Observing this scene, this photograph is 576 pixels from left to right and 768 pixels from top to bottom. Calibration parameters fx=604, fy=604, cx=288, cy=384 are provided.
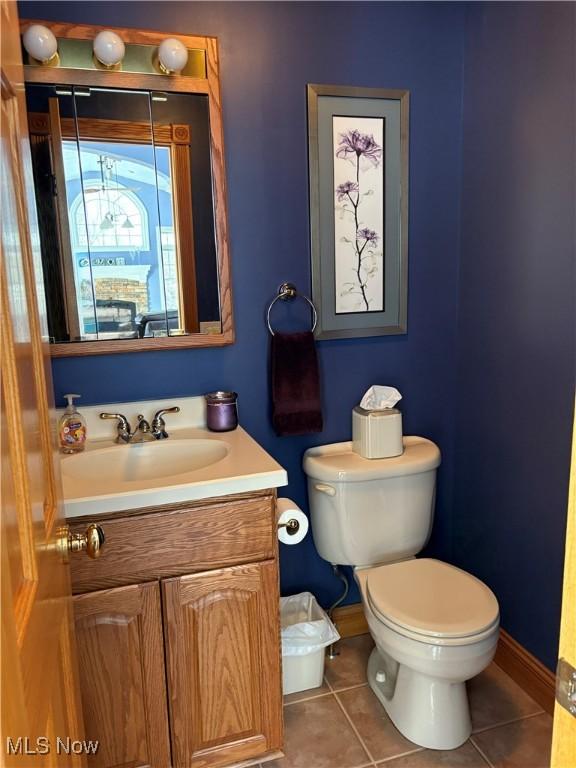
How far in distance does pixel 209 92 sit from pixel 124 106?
252 mm

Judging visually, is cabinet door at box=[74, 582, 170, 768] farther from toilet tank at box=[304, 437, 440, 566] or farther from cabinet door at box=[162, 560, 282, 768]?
toilet tank at box=[304, 437, 440, 566]

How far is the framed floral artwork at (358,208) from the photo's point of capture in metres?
1.95

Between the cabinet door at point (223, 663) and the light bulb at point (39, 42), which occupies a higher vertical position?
the light bulb at point (39, 42)

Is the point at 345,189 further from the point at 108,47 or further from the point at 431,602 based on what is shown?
the point at 431,602

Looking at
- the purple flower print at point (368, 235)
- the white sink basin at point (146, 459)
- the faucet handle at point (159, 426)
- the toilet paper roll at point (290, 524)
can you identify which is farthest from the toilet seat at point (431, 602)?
the purple flower print at point (368, 235)

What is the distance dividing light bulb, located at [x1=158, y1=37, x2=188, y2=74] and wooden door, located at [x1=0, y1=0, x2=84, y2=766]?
0.96 metres

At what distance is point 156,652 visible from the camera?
1474 millimetres

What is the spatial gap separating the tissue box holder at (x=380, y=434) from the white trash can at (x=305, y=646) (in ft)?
1.85

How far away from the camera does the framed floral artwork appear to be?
1.95 meters

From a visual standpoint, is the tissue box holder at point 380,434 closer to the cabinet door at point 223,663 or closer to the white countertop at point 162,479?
the white countertop at point 162,479

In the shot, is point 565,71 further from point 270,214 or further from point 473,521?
point 473,521

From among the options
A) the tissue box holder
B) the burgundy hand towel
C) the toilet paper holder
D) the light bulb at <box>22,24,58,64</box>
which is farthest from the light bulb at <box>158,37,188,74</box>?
the toilet paper holder

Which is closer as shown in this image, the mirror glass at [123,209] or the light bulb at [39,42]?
the light bulb at [39,42]

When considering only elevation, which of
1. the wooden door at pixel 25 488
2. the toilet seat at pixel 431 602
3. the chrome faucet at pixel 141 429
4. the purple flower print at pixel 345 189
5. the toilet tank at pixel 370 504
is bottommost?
the toilet seat at pixel 431 602
